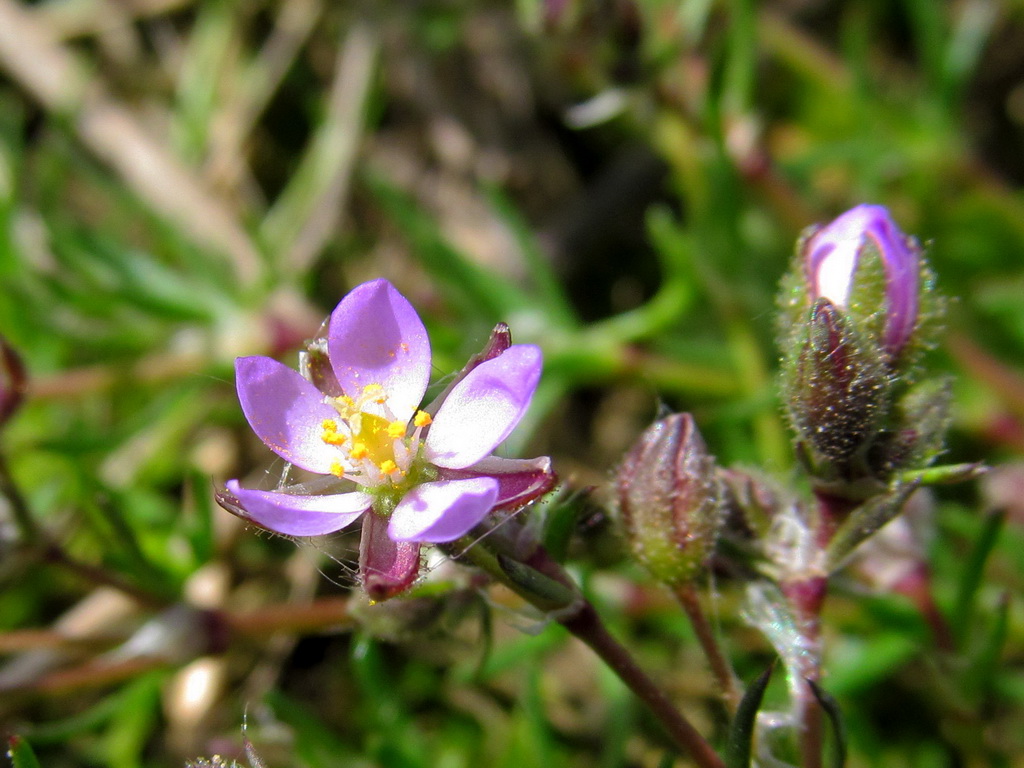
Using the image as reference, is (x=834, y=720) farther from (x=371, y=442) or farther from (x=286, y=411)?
(x=286, y=411)

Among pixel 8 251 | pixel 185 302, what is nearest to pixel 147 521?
pixel 185 302

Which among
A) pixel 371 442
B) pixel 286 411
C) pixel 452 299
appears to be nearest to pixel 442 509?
pixel 371 442

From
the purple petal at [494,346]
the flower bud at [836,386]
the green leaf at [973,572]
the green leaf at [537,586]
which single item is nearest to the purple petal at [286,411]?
the purple petal at [494,346]

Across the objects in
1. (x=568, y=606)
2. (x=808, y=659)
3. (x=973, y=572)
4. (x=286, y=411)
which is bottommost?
(x=973, y=572)

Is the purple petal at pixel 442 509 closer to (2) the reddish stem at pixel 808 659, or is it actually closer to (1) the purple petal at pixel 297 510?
(1) the purple petal at pixel 297 510

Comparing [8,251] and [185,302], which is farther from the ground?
[8,251]

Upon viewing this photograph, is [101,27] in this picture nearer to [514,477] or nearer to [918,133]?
[918,133]

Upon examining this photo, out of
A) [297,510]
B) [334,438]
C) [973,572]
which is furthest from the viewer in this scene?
[973,572]
